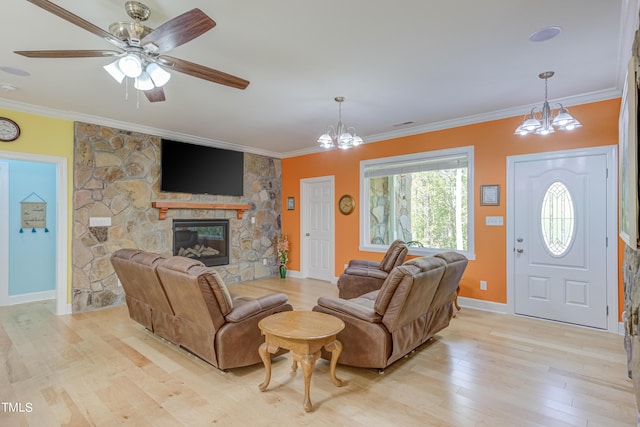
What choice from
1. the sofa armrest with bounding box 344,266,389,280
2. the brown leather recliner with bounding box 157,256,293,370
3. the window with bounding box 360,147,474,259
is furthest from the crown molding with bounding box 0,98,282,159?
the sofa armrest with bounding box 344,266,389,280

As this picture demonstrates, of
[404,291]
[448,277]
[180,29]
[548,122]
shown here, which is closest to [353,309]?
[404,291]

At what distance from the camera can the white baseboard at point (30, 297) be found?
4.75 metres

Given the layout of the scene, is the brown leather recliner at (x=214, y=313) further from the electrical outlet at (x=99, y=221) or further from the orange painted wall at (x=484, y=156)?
the orange painted wall at (x=484, y=156)

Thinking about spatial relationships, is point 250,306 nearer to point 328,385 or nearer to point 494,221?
point 328,385

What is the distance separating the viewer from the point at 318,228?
659cm

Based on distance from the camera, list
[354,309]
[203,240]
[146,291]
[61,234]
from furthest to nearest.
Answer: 1. [203,240]
2. [61,234]
3. [146,291]
4. [354,309]

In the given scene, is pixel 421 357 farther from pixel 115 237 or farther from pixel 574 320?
pixel 115 237

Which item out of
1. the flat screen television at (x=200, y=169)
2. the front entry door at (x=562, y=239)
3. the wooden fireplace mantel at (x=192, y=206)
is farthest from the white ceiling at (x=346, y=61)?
the wooden fireplace mantel at (x=192, y=206)

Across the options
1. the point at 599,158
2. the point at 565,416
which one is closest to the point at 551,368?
the point at 565,416

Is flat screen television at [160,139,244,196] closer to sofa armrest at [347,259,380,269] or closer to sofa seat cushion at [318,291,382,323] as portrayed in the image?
sofa armrest at [347,259,380,269]

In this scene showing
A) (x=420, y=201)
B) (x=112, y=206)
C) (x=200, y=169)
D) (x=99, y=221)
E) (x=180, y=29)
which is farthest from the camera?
(x=200, y=169)

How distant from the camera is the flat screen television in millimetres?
5254

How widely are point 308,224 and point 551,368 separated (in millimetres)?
4741

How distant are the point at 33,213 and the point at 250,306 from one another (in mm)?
4568
